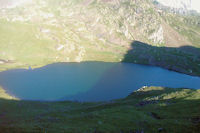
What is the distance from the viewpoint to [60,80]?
655 ft

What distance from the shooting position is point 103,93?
546 ft

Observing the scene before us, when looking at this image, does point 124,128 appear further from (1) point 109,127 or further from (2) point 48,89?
(2) point 48,89

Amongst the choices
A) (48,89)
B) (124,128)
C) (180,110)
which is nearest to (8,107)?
(48,89)

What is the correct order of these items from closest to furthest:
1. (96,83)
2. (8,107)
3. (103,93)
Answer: (8,107)
(103,93)
(96,83)

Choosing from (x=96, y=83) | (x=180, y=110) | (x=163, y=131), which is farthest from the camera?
(x=96, y=83)

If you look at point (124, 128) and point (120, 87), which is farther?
point (120, 87)

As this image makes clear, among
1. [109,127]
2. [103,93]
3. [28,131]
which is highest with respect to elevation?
[28,131]

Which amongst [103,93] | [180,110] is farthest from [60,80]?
[180,110]

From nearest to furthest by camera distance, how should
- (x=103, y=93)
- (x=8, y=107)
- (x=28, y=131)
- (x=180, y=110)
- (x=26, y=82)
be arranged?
1. (x=28, y=131)
2. (x=180, y=110)
3. (x=8, y=107)
4. (x=103, y=93)
5. (x=26, y=82)

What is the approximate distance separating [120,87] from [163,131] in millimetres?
152733

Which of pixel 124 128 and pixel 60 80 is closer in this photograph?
pixel 124 128

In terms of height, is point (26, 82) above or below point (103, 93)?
above

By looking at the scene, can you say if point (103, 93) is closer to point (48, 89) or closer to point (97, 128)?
point (48, 89)

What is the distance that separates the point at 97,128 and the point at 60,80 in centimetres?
16669
